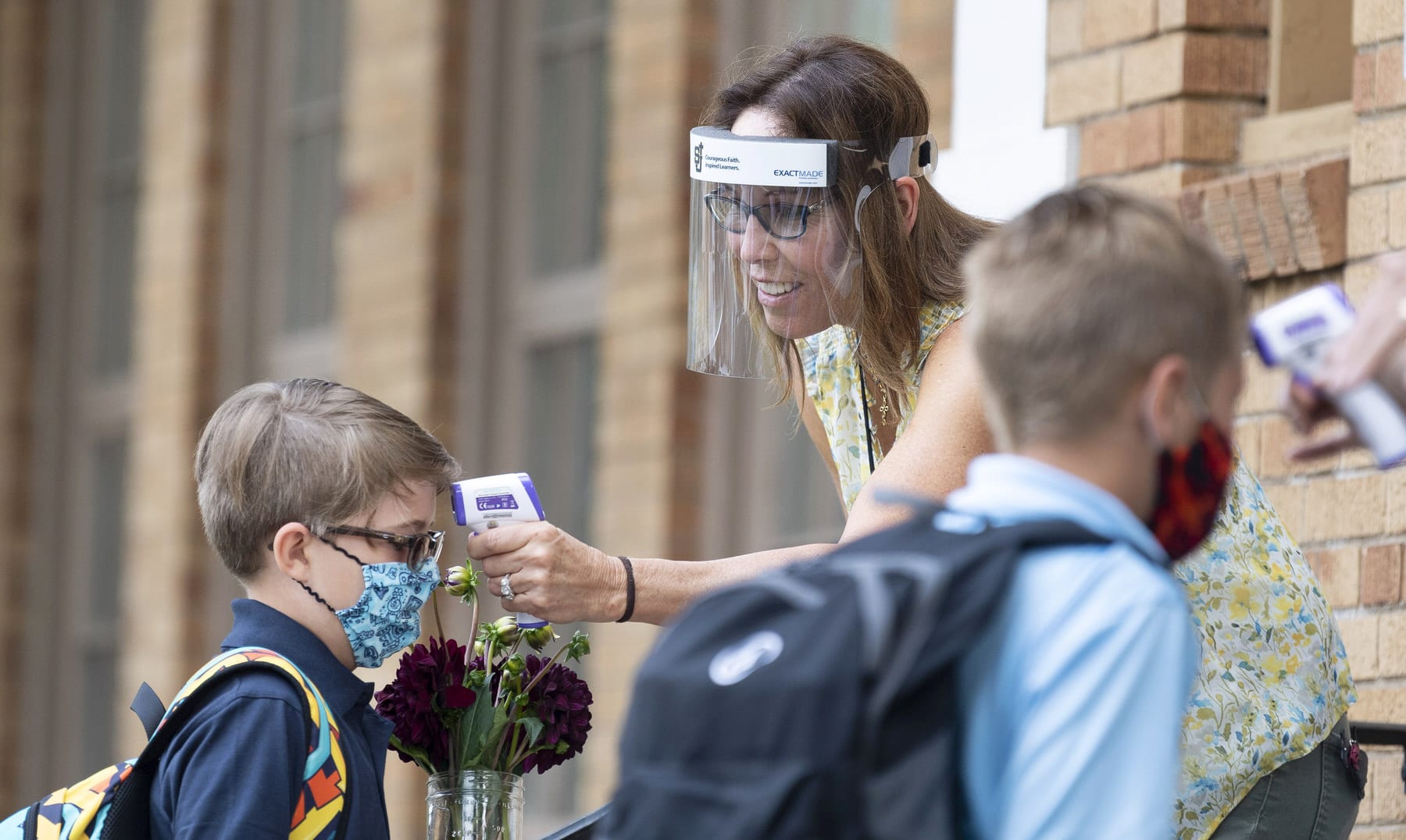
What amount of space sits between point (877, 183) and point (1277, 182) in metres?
1.05

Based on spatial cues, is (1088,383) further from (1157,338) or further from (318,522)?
(318,522)

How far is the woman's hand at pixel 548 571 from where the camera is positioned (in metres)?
2.63

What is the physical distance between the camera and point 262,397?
267cm

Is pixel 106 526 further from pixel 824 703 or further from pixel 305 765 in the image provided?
pixel 824 703

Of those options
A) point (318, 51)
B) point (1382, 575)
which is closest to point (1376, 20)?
point (1382, 575)

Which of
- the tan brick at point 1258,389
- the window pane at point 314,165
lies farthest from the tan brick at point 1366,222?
the window pane at point 314,165

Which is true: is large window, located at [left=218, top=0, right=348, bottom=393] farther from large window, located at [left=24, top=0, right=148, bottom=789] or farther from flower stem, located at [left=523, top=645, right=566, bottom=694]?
flower stem, located at [left=523, top=645, right=566, bottom=694]

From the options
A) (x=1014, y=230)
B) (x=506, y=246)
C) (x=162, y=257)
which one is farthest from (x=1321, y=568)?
(x=162, y=257)

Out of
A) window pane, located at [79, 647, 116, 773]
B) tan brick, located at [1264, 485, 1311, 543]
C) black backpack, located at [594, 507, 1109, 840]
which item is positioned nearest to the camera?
black backpack, located at [594, 507, 1109, 840]

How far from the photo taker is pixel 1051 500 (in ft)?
5.21

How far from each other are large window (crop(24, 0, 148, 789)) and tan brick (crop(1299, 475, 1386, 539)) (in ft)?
21.1

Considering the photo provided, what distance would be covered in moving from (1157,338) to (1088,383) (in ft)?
0.21

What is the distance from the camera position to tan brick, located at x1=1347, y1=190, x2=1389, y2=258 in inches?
132

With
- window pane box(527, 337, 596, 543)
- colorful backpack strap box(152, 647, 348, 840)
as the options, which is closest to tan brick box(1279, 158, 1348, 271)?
colorful backpack strap box(152, 647, 348, 840)
